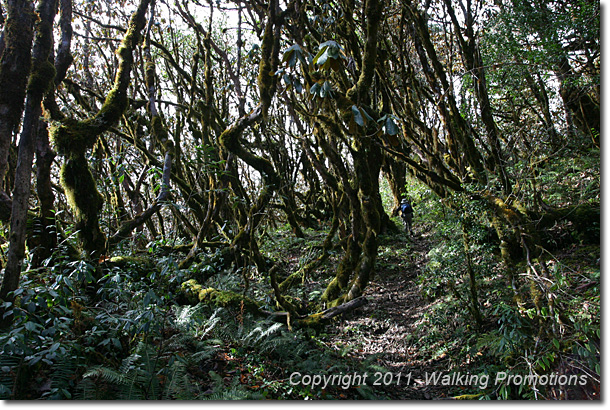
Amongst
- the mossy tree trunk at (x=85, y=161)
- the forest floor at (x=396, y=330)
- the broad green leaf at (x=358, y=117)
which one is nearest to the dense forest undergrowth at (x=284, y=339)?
the forest floor at (x=396, y=330)

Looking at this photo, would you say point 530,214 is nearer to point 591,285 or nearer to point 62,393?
point 591,285

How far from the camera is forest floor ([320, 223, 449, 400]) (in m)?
4.25

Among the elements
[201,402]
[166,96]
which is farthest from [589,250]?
[166,96]

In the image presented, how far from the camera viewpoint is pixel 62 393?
2.78 meters

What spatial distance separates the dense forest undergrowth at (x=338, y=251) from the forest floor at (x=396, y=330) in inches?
1.4

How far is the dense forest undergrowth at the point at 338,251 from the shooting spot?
3.25m

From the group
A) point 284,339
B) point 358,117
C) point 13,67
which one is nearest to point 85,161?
point 13,67

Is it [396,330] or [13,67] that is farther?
[396,330]

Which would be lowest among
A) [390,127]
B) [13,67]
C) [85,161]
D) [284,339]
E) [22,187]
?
[284,339]

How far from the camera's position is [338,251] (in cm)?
861

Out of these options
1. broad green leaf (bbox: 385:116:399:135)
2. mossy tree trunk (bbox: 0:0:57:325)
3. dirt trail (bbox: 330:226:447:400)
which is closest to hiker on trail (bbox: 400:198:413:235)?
dirt trail (bbox: 330:226:447:400)

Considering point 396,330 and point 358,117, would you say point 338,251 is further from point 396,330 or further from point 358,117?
point 358,117

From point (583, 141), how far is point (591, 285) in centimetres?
279

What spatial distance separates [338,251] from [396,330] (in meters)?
3.18
